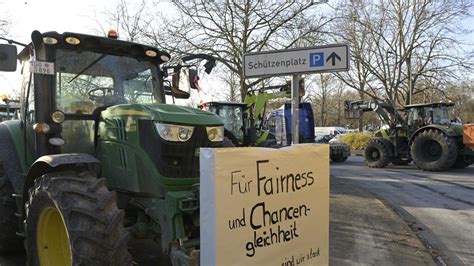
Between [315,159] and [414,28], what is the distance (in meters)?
31.6

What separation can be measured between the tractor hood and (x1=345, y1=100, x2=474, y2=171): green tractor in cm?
1434

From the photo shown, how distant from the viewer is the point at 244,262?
123 inches

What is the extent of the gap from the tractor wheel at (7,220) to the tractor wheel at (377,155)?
51.9 ft

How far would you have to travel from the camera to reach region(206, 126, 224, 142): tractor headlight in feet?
14.4

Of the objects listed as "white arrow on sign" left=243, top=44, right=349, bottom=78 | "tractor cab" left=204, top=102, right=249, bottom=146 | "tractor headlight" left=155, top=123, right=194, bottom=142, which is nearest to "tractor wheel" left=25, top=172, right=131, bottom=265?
"tractor headlight" left=155, top=123, right=194, bottom=142

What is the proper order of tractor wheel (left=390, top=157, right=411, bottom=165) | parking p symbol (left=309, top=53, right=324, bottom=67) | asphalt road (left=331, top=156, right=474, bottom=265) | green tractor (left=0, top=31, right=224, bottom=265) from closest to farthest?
green tractor (left=0, top=31, right=224, bottom=265)
parking p symbol (left=309, top=53, right=324, bottom=67)
asphalt road (left=331, top=156, right=474, bottom=265)
tractor wheel (left=390, top=157, right=411, bottom=165)

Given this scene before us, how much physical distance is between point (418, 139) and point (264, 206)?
51.6 feet

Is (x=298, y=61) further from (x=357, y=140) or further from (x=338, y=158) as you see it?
(x=357, y=140)

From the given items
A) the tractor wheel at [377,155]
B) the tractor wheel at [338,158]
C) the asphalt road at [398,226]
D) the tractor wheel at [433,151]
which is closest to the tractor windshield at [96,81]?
the asphalt road at [398,226]

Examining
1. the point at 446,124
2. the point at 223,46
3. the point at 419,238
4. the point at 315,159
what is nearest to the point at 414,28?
the point at 446,124

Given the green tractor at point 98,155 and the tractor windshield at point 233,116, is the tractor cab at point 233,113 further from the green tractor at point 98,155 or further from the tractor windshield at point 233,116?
the green tractor at point 98,155

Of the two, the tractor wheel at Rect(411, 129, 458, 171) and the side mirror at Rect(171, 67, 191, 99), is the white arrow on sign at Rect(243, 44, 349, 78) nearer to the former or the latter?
the side mirror at Rect(171, 67, 191, 99)

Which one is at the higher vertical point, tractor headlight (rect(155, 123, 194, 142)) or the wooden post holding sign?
tractor headlight (rect(155, 123, 194, 142))

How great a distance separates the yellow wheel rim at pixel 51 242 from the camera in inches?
170
